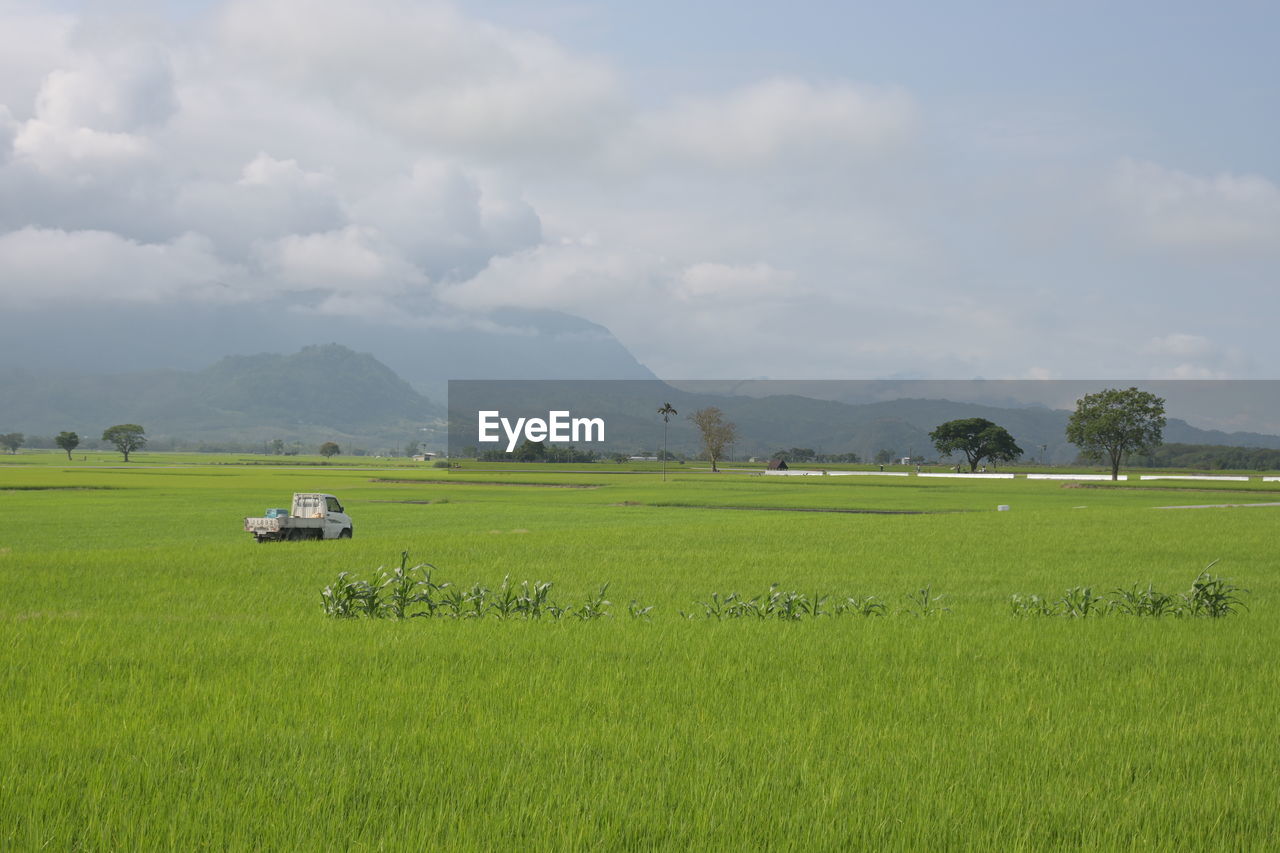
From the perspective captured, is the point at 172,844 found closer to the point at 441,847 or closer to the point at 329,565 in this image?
the point at 441,847

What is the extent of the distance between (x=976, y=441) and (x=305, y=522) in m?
165

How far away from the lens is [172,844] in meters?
5.74

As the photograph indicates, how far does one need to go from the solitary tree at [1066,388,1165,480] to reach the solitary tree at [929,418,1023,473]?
39.6 metres

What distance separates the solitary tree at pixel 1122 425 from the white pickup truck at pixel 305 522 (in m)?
124

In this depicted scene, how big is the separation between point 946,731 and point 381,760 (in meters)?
4.70

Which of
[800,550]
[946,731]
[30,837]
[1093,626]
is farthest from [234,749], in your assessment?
[800,550]

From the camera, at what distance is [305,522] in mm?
35188

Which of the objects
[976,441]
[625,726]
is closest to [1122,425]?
[976,441]

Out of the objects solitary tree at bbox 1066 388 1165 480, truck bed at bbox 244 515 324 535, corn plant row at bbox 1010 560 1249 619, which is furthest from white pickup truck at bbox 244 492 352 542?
solitary tree at bbox 1066 388 1165 480

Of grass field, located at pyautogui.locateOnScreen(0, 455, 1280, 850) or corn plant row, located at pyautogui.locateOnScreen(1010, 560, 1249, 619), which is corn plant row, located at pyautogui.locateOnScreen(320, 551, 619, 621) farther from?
corn plant row, located at pyautogui.locateOnScreen(1010, 560, 1249, 619)

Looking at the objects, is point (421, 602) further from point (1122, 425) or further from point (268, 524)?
point (1122, 425)

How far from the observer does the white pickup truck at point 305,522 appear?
33.7m

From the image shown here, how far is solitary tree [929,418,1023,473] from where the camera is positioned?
18000 centimetres

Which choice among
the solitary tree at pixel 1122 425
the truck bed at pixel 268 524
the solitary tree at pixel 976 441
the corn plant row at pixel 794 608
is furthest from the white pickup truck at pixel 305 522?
the solitary tree at pixel 976 441
